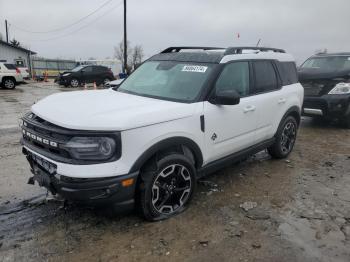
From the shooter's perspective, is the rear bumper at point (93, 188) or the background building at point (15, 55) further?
the background building at point (15, 55)

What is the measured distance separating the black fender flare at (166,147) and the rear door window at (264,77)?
142 centimetres

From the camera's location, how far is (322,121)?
9.30 metres

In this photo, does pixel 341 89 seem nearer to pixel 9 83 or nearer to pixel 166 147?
pixel 166 147

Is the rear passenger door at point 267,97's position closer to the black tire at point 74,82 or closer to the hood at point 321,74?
the hood at point 321,74

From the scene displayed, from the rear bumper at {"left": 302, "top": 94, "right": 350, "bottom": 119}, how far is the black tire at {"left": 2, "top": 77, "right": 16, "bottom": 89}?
18.0 meters

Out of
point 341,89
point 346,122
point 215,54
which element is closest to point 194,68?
point 215,54

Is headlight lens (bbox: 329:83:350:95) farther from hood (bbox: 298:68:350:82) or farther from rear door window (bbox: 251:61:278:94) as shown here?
rear door window (bbox: 251:61:278:94)

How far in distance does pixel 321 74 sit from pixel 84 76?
17.7m

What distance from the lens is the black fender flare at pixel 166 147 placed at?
3121mm

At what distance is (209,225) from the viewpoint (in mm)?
3500

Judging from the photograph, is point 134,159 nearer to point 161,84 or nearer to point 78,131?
point 78,131

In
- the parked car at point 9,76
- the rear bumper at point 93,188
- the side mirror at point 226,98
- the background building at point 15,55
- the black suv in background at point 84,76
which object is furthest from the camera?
the background building at point 15,55

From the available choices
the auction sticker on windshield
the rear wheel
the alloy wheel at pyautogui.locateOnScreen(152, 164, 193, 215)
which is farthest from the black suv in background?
the alloy wheel at pyautogui.locateOnScreen(152, 164, 193, 215)

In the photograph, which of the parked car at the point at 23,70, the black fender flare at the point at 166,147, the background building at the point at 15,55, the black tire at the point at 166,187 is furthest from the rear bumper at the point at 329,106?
the background building at the point at 15,55
